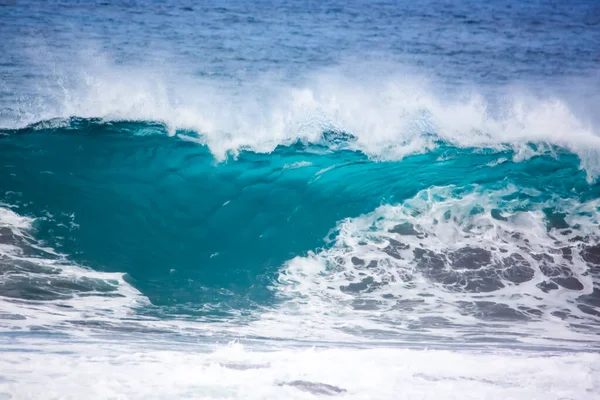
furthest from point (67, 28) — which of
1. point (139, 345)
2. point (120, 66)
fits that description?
point (139, 345)

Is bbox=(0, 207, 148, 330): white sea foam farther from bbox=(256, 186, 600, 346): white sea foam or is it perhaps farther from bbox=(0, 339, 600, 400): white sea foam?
bbox=(256, 186, 600, 346): white sea foam

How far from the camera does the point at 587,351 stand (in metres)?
4.21

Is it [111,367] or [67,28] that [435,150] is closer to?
[111,367]

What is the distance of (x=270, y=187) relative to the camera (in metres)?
6.31

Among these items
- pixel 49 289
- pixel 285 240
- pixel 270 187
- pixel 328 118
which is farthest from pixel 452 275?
pixel 49 289

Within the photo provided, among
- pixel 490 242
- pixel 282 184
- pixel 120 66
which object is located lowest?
pixel 490 242

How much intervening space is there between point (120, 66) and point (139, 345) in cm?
708

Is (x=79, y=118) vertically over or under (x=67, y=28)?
under

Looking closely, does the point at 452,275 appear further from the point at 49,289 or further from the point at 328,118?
the point at 49,289

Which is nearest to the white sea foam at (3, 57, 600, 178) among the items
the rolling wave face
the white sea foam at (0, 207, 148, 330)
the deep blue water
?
the deep blue water

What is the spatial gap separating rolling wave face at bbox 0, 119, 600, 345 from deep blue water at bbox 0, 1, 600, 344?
0.02 meters

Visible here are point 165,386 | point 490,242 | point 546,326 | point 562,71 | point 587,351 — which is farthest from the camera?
point 562,71

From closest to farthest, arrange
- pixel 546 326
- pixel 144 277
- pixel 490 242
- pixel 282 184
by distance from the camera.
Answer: pixel 546 326 → pixel 144 277 → pixel 490 242 → pixel 282 184

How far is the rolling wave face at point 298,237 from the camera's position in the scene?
467 cm
